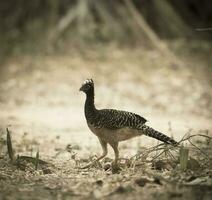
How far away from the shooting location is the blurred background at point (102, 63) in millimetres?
11148

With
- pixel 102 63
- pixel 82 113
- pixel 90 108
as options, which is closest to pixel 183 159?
pixel 90 108

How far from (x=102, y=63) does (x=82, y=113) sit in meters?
3.41

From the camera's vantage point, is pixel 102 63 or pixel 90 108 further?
pixel 102 63

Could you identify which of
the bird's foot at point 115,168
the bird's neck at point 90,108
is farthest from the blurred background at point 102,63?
the bird's foot at point 115,168

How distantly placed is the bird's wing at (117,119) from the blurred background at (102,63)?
2.05 metres

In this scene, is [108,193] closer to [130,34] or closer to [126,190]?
[126,190]

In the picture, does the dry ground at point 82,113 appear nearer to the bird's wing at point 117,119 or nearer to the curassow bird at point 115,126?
the curassow bird at point 115,126

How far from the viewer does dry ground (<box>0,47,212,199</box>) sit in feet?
18.1

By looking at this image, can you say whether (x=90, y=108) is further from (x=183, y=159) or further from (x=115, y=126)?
(x=183, y=159)

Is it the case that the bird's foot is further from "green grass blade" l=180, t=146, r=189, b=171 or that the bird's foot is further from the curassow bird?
"green grass blade" l=180, t=146, r=189, b=171

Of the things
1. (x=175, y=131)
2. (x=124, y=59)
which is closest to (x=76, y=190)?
(x=175, y=131)

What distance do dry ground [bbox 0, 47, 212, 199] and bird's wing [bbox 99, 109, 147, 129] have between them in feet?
1.71

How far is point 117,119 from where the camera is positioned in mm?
6602

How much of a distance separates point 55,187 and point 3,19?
505 inches
